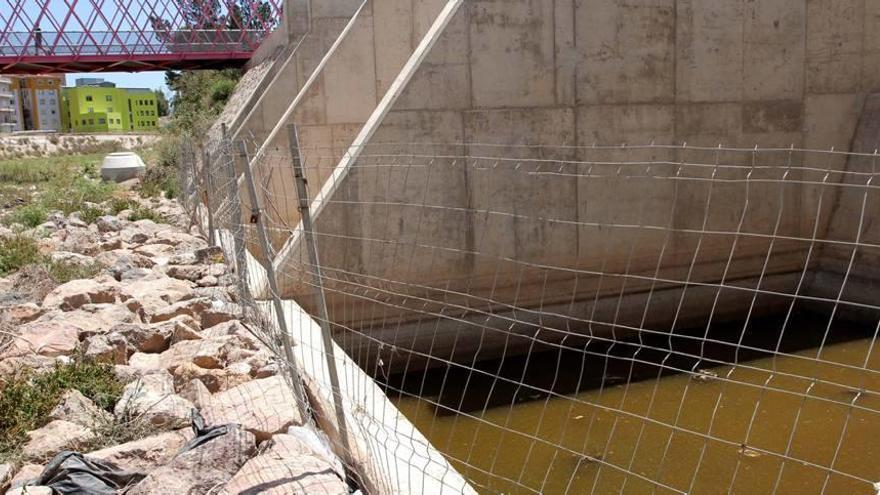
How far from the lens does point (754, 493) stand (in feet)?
18.1

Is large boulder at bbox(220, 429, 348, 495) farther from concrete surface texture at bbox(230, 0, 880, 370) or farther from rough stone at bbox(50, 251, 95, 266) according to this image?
rough stone at bbox(50, 251, 95, 266)

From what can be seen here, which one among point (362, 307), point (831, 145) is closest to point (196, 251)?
point (362, 307)

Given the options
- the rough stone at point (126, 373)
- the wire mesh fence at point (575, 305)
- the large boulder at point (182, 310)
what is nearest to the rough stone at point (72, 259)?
the wire mesh fence at point (575, 305)

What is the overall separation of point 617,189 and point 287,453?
6375mm

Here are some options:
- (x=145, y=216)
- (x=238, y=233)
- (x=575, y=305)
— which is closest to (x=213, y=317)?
(x=238, y=233)

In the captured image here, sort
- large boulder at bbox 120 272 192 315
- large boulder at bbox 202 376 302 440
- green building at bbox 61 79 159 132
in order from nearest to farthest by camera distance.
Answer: large boulder at bbox 202 376 302 440 < large boulder at bbox 120 272 192 315 < green building at bbox 61 79 159 132

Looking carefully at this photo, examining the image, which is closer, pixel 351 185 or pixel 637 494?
pixel 637 494

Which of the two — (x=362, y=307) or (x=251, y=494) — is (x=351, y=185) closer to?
(x=362, y=307)

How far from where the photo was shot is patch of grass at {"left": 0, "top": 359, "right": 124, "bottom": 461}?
15.0 ft

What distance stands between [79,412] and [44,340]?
1617 millimetres

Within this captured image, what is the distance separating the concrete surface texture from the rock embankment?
4.22 ft

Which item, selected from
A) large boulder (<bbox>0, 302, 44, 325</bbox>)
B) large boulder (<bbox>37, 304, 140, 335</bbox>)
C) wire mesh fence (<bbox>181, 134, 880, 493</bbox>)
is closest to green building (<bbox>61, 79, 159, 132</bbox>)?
wire mesh fence (<bbox>181, 134, 880, 493</bbox>)

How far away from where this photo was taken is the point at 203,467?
3.93 meters

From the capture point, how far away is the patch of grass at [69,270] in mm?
9078
